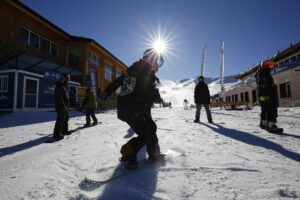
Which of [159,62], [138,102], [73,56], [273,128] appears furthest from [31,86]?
[273,128]

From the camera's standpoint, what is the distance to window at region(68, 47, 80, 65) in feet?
75.7

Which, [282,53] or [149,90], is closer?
[149,90]

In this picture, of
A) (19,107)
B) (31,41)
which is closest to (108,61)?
(31,41)

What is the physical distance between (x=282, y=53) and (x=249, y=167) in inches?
1137

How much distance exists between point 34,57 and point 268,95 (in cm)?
1492

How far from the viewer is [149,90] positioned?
278 centimetres

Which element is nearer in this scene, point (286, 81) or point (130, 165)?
point (130, 165)

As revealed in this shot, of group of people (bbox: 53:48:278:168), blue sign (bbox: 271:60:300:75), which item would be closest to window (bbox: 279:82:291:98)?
blue sign (bbox: 271:60:300:75)

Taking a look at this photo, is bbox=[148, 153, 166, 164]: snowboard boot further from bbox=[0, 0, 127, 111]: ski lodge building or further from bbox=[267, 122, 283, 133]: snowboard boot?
bbox=[0, 0, 127, 111]: ski lodge building

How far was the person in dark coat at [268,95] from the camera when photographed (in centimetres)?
498

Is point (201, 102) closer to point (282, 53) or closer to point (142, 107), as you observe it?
point (142, 107)

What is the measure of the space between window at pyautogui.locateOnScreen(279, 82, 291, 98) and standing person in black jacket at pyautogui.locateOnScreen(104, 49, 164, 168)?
23240 millimetres

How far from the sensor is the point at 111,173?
2.27m

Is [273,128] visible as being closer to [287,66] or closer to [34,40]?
[34,40]
